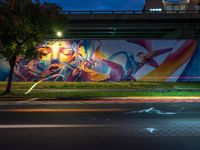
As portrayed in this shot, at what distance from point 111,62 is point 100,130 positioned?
24.8 m

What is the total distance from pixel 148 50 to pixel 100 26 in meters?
19.7

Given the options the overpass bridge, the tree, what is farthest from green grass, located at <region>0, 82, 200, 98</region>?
the overpass bridge

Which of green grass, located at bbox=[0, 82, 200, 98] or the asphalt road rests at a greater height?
green grass, located at bbox=[0, 82, 200, 98]

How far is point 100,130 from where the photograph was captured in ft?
31.8

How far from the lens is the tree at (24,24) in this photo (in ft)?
66.5

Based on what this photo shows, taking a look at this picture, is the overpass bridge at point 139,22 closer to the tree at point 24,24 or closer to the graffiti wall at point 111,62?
the graffiti wall at point 111,62

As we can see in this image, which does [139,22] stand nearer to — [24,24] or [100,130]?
[24,24]

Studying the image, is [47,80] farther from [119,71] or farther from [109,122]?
[109,122]

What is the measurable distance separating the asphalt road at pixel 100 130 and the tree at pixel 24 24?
7703 mm

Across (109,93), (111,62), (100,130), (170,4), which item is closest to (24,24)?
(109,93)

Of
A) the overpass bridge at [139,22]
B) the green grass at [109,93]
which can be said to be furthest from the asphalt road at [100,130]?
the overpass bridge at [139,22]

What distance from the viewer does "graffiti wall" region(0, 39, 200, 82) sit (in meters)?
34.2

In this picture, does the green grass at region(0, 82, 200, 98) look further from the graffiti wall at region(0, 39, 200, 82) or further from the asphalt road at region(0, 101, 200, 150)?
the asphalt road at region(0, 101, 200, 150)

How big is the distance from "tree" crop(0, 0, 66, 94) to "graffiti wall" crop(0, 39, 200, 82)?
12242 mm
